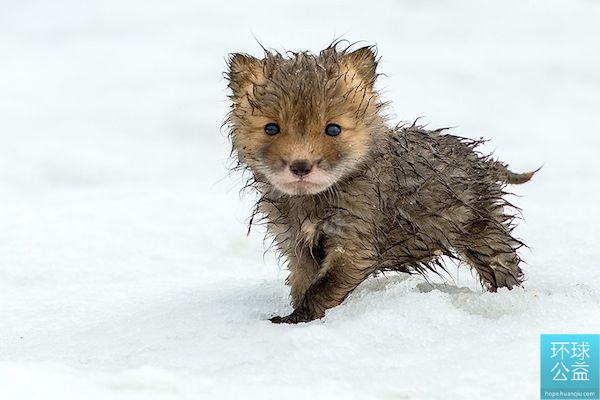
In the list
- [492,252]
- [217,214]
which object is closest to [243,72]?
[492,252]

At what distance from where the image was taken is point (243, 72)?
13.5ft

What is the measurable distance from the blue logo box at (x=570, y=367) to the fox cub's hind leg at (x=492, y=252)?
122 centimetres

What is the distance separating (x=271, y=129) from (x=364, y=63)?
60 cm

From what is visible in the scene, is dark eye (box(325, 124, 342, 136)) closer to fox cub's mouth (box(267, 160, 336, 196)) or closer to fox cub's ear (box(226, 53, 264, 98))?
fox cub's mouth (box(267, 160, 336, 196))

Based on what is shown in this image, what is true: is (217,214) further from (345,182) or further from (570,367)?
(570,367)

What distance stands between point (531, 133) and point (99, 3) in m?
6.94

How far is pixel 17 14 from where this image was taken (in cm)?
1325

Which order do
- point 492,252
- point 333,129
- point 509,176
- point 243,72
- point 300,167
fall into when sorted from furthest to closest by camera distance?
point 509,176
point 492,252
point 243,72
point 333,129
point 300,167

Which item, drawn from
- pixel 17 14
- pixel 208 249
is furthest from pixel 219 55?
pixel 208 249

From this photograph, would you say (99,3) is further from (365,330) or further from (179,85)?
(365,330)

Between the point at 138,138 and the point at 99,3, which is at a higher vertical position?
the point at 99,3

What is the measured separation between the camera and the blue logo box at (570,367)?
298cm

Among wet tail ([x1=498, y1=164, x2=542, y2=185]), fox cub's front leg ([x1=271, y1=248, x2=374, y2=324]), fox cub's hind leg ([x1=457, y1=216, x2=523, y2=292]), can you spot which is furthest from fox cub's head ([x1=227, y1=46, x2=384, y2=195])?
wet tail ([x1=498, y1=164, x2=542, y2=185])

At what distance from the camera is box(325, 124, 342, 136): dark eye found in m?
3.77
